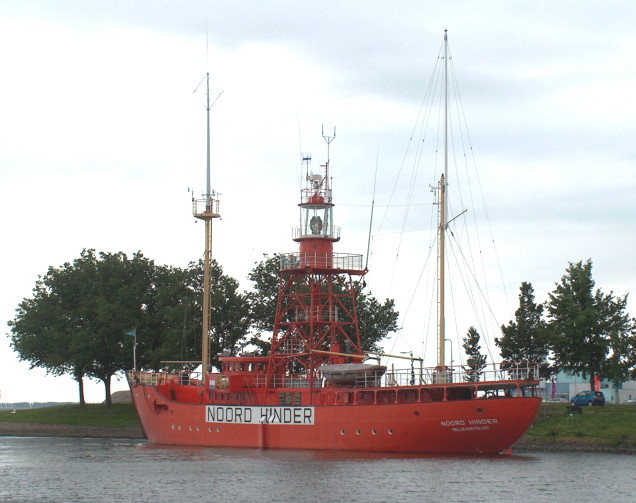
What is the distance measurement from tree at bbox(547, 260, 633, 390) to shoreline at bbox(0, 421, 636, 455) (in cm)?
1089

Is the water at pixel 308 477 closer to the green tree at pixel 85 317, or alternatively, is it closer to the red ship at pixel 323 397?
the red ship at pixel 323 397

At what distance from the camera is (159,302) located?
95625mm

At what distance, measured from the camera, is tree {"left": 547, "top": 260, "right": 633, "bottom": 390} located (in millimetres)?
77062

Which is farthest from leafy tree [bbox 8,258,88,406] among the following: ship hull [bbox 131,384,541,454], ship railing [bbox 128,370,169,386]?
ship hull [bbox 131,384,541,454]

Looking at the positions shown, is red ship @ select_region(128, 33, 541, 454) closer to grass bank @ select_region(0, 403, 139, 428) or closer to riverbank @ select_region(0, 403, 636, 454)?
riverbank @ select_region(0, 403, 636, 454)

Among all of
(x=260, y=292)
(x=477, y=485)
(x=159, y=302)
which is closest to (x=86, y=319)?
(x=159, y=302)

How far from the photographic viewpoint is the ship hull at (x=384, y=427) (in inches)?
2269

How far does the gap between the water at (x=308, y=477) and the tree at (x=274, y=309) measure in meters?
30.8

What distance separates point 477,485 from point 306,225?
27.1 metres

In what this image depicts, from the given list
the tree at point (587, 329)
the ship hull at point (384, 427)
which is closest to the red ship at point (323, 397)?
the ship hull at point (384, 427)

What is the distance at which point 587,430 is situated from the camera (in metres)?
68.7

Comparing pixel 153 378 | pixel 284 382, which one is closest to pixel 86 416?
pixel 153 378

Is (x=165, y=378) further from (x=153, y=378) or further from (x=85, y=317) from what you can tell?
(x=85, y=317)

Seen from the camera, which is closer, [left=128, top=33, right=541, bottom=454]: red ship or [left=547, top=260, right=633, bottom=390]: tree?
[left=128, top=33, right=541, bottom=454]: red ship
